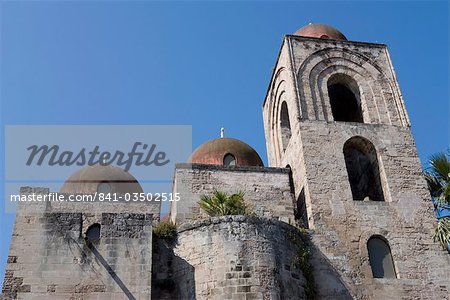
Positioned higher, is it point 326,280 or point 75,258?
point 75,258

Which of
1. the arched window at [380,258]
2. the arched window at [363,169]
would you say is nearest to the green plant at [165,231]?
the arched window at [380,258]

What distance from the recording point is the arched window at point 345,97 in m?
18.8


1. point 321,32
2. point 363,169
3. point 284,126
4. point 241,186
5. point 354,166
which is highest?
point 321,32

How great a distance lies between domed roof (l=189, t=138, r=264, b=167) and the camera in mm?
17750

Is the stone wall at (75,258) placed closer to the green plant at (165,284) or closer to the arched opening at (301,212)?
the green plant at (165,284)

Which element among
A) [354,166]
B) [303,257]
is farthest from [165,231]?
[354,166]

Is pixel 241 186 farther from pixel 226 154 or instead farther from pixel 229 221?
pixel 229 221

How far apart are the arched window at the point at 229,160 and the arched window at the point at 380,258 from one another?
5691mm

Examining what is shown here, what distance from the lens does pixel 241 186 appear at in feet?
52.6

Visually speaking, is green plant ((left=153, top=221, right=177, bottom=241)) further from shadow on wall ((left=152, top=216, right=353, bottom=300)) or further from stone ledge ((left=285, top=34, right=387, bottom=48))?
stone ledge ((left=285, top=34, right=387, bottom=48))

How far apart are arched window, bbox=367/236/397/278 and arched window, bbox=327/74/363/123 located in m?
5.88

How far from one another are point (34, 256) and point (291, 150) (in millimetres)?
9339

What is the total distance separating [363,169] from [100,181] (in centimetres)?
943

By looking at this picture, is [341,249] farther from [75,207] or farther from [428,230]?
[75,207]
